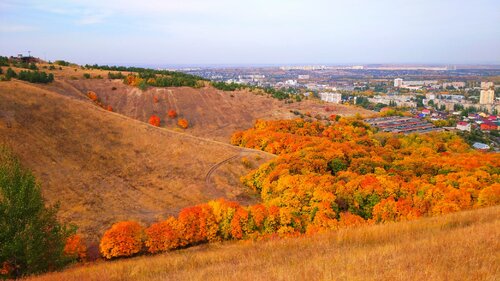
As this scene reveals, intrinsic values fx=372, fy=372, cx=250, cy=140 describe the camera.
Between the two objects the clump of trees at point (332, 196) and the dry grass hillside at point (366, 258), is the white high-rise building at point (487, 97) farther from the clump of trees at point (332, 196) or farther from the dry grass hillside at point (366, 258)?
the dry grass hillside at point (366, 258)

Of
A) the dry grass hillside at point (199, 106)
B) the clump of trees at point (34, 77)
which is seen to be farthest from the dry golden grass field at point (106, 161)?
the dry grass hillside at point (199, 106)

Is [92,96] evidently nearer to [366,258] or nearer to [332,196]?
[332,196]

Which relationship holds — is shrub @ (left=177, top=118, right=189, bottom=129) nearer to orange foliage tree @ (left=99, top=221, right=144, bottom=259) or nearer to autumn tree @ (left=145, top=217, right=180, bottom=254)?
autumn tree @ (left=145, top=217, right=180, bottom=254)

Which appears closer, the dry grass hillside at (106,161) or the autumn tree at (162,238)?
the autumn tree at (162,238)

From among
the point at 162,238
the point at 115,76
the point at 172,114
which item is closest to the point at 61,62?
the point at 115,76

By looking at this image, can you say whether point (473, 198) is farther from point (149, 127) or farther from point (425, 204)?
point (149, 127)

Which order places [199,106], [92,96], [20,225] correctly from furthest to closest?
[199,106] → [92,96] → [20,225]
